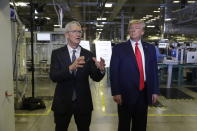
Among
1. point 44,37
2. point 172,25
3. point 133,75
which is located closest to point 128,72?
point 133,75

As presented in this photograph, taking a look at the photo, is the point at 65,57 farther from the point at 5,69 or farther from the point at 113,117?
the point at 113,117

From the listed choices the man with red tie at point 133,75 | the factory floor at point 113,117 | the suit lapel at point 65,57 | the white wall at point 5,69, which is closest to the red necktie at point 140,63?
the man with red tie at point 133,75

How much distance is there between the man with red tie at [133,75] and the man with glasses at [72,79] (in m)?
0.45

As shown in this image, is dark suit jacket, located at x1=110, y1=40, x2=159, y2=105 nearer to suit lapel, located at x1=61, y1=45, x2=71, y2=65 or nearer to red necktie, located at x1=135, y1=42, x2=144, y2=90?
red necktie, located at x1=135, y1=42, x2=144, y2=90

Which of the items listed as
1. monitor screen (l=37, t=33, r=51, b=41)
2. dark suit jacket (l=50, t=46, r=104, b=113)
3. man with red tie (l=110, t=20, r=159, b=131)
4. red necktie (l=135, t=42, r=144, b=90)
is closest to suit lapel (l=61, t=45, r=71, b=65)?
dark suit jacket (l=50, t=46, r=104, b=113)

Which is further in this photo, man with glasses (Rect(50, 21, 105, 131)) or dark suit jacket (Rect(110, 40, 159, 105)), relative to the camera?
dark suit jacket (Rect(110, 40, 159, 105))

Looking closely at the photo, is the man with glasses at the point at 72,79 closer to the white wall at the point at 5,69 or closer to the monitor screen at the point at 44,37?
the white wall at the point at 5,69

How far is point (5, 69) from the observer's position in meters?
2.80

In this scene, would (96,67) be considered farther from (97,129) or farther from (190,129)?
(190,129)

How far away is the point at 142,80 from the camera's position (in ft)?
8.93

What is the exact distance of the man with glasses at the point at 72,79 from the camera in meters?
2.23

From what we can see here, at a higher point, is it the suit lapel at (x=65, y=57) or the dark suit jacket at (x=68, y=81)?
the suit lapel at (x=65, y=57)

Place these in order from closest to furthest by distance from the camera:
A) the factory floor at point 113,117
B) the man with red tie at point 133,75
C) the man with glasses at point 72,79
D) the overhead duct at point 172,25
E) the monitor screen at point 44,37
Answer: the man with glasses at point 72,79
the man with red tie at point 133,75
the factory floor at point 113,117
the monitor screen at point 44,37
the overhead duct at point 172,25

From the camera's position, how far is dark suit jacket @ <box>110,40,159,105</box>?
2.69 m
